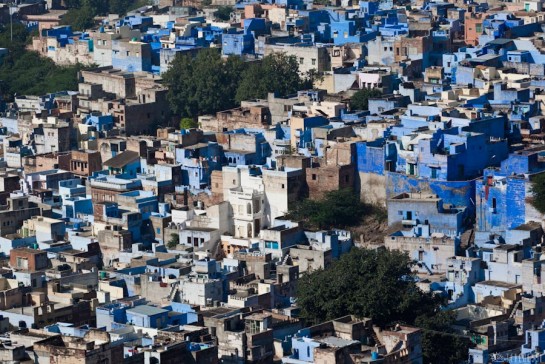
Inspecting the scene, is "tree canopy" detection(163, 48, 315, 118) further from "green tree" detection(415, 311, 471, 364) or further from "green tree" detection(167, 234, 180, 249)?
"green tree" detection(415, 311, 471, 364)

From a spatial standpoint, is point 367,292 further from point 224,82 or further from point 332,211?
point 224,82

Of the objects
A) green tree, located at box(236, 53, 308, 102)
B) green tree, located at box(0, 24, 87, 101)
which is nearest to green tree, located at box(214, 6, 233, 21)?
green tree, located at box(0, 24, 87, 101)

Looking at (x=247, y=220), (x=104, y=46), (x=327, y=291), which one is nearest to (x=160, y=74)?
(x=104, y=46)

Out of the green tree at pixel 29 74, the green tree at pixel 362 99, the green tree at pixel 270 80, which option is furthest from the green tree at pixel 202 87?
the green tree at pixel 29 74

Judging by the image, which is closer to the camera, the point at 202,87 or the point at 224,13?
the point at 202,87

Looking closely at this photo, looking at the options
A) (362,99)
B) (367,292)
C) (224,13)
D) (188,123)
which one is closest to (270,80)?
(188,123)

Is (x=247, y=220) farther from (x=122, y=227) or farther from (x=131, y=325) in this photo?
(x=131, y=325)

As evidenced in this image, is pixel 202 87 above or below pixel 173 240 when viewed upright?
above
